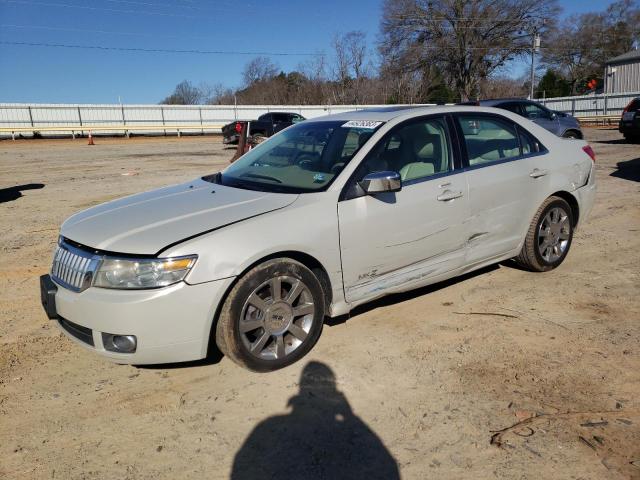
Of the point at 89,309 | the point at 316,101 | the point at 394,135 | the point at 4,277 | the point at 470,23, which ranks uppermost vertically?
the point at 470,23

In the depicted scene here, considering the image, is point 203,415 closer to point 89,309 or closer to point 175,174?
point 89,309

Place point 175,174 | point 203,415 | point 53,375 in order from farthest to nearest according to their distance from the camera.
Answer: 1. point 175,174
2. point 53,375
3. point 203,415

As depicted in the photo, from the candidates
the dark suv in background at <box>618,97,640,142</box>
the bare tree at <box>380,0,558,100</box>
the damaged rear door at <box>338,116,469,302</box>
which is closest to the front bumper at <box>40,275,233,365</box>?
the damaged rear door at <box>338,116,469,302</box>

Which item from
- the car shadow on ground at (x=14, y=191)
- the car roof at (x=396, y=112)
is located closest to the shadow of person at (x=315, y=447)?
the car roof at (x=396, y=112)

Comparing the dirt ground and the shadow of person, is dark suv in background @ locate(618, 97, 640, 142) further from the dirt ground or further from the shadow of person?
the shadow of person

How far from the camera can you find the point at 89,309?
2998mm

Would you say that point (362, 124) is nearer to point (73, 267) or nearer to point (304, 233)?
point (304, 233)

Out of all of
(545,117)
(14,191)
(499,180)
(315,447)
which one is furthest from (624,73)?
(315,447)

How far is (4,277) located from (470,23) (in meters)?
50.3

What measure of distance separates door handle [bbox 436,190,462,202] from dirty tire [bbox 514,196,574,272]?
114 centimetres

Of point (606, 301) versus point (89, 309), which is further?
point (606, 301)

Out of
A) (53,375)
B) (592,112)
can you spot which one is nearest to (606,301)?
(53,375)

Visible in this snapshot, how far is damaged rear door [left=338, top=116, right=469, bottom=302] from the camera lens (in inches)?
142

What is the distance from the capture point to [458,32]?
159 ft
